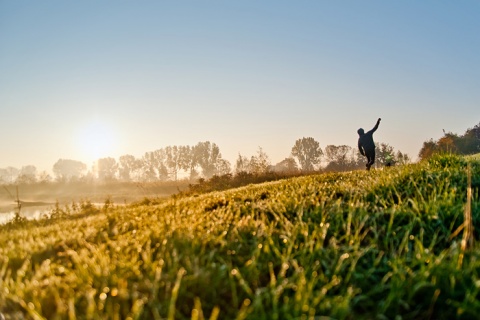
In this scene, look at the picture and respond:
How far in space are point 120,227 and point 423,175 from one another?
5113 mm

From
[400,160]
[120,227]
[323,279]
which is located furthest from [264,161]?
[323,279]

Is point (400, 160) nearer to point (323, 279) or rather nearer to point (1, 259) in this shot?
point (323, 279)

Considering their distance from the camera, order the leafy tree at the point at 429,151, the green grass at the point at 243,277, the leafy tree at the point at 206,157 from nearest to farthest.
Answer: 1. the green grass at the point at 243,277
2. the leafy tree at the point at 429,151
3. the leafy tree at the point at 206,157

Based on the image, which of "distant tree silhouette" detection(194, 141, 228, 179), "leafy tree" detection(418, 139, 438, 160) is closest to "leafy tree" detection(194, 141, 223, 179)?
"distant tree silhouette" detection(194, 141, 228, 179)

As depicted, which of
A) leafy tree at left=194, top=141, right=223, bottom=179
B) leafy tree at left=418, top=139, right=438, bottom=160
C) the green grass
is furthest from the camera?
leafy tree at left=194, top=141, right=223, bottom=179

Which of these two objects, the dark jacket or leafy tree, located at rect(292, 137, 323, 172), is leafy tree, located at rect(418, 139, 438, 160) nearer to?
the dark jacket

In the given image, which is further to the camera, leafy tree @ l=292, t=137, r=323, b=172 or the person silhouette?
leafy tree @ l=292, t=137, r=323, b=172

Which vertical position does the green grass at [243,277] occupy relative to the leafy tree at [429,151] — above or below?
below

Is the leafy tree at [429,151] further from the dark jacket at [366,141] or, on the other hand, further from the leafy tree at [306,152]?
the leafy tree at [306,152]

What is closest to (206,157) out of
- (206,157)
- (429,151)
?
(206,157)

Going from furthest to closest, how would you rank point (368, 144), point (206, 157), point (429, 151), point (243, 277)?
point (206, 157), point (429, 151), point (368, 144), point (243, 277)

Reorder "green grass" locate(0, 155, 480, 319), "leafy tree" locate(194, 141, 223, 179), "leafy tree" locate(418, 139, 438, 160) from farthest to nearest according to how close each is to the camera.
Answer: "leafy tree" locate(194, 141, 223, 179), "leafy tree" locate(418, 139, 438, 160), "green grass" locate(0, 155, 480, 319)

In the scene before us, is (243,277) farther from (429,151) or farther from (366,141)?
(429,151)

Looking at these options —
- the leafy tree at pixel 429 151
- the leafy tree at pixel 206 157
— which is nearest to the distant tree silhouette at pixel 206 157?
the leafy tree at pixel 206 157
